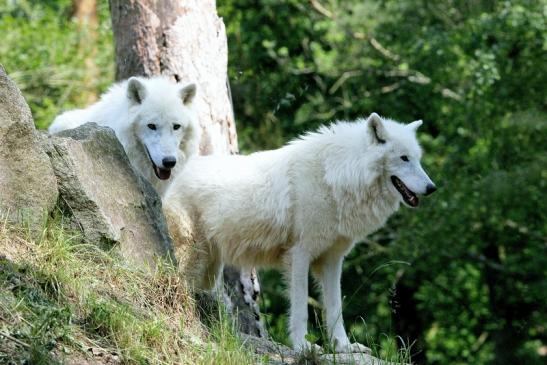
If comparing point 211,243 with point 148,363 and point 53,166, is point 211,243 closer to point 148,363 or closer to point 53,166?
point 53,166

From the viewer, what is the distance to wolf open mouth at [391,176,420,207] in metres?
7.07

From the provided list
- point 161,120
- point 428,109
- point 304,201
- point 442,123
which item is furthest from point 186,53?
point 428,109

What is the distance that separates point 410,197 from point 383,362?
195 cm

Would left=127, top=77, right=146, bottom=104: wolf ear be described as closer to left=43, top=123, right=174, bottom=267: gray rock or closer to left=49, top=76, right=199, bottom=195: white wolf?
left=49, top=76, right=199, bottom=195: white wolf

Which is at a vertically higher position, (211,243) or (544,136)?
(211,243)

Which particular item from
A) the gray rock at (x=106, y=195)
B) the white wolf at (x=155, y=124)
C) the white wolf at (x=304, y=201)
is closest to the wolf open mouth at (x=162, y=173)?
the white wolf at (x=155, y=124)

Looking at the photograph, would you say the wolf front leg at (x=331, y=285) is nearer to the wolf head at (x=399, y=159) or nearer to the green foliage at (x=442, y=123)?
the wolf head at (x=399, y=159)

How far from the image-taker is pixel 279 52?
53.0 feet

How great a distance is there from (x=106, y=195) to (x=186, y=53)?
2.94m

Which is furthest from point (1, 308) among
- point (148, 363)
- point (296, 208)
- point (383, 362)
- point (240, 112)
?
point (240, 112)

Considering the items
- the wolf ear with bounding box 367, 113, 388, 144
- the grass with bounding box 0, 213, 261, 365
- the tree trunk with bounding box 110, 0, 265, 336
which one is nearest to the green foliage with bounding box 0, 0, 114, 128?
the tree trunk with bounding box 110, 0, 265, 336

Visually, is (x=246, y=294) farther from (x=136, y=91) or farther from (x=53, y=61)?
(x=53, y=61)

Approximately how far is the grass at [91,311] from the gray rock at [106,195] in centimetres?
18

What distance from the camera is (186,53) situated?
27.5 feet
